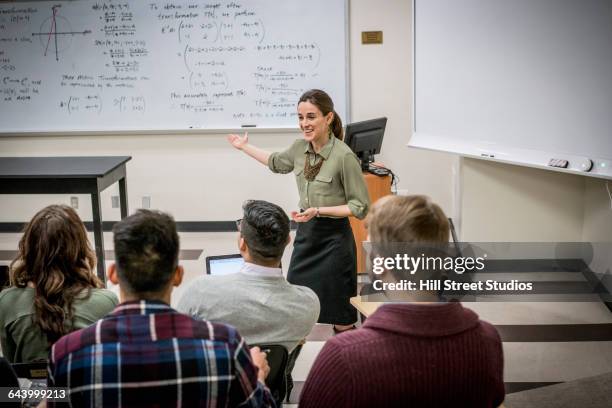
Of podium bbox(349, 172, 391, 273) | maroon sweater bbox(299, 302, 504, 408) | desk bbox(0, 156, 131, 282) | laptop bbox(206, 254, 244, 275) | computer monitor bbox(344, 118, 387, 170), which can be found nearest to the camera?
maroon sweater bbox(299, 302, 504, 408)

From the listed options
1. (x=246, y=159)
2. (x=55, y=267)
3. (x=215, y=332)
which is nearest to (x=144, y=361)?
(x=215, y=332)

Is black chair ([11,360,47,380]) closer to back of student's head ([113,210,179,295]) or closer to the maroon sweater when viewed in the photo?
back of student's head ([113,210,179,295])

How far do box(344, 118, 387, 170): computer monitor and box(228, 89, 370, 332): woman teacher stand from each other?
1.08 metres

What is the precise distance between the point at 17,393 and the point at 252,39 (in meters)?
4.04

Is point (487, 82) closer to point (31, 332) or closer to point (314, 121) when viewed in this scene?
point (314, 121)

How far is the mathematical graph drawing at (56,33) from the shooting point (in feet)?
17.9

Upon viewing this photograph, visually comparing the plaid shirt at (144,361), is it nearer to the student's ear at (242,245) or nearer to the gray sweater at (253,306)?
the gray sweater at (253,306)

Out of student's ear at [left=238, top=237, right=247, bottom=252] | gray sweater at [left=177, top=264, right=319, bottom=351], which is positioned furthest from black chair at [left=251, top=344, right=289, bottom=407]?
student's ear at [left=238, top=237, right=247, bottom=252]

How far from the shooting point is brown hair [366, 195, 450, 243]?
1406 millimetres

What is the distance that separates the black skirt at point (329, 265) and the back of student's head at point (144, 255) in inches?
74.3

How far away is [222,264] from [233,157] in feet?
9.18

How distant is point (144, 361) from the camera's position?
4.43 feet

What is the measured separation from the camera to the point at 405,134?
5.51 m

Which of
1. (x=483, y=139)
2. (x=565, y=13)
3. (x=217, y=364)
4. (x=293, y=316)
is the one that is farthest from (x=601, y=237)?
(x=217, y=364)
